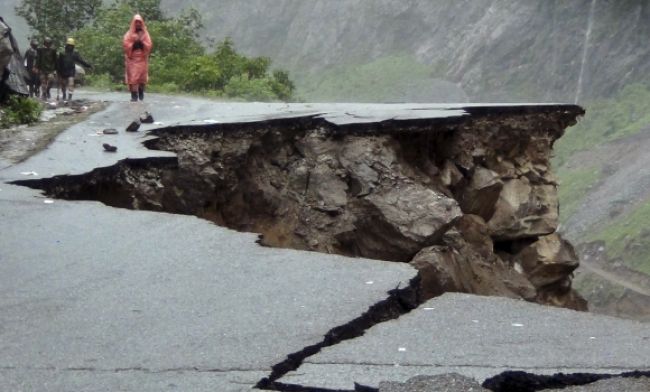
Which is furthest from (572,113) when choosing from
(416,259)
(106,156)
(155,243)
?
(155,243)

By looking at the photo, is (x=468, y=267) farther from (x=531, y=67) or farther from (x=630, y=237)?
(x=531, y=67)

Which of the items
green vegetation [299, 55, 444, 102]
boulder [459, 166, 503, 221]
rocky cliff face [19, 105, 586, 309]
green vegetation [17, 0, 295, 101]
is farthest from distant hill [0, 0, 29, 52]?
boulder [459, 166, 503, 221]

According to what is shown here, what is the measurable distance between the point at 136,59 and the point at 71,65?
1.31 meters

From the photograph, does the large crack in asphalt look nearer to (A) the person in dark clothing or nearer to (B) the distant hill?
(A) the person in dark clothing

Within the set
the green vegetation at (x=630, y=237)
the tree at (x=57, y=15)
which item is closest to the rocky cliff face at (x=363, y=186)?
the green vegetation at (x=630, y=237)

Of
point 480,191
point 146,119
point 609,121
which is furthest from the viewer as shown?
point 609,121

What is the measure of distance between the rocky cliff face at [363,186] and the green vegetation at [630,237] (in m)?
14.8

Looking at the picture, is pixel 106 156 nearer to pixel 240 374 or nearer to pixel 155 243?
pixel 155 243

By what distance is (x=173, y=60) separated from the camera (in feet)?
95.3

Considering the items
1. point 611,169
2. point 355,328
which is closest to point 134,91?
point 355,328

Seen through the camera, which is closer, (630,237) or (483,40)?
(630,237)

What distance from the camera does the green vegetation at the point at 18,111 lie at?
47.1 ft

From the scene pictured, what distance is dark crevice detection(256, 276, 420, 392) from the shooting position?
4.68 meters

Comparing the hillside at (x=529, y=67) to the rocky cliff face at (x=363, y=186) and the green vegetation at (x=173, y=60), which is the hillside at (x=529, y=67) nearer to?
the green vegetation at (x=173, y=60)
